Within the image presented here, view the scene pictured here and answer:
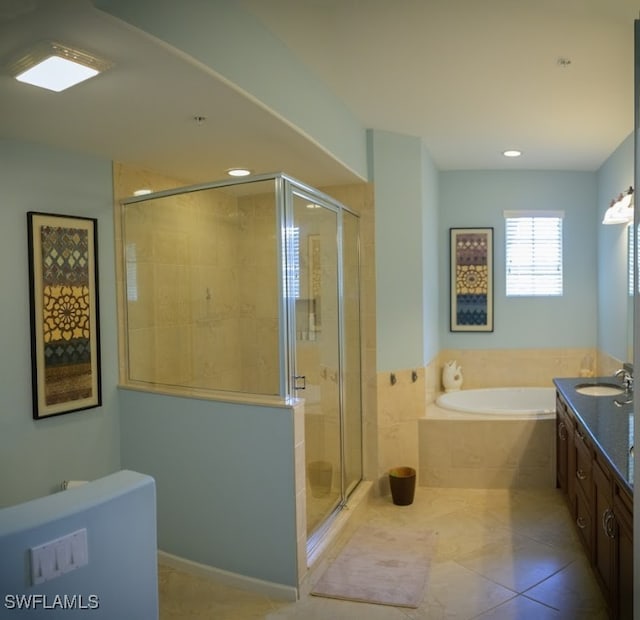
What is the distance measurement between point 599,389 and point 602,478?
141 cm

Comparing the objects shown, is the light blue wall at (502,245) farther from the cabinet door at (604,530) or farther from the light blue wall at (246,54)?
the cabinet door at (604,530)

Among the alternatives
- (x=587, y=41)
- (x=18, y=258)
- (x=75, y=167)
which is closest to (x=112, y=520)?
(x=18, y=258)

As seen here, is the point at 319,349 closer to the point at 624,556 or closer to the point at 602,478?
the point at 602,478

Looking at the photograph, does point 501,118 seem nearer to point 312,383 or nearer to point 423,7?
point 423,7

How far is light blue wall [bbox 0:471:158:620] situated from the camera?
1297mm

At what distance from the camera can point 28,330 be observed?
2588 mm

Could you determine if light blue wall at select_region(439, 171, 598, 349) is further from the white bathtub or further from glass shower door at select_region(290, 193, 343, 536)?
glass shower door at select_region(290, 193, 343, 536)

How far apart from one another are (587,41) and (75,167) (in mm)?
2495

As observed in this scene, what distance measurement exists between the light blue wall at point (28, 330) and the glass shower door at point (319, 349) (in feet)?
3.42

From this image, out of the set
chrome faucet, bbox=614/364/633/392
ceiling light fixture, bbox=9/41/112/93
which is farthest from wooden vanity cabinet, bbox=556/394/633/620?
ceiling light fixture, bbox=9/41/112/93

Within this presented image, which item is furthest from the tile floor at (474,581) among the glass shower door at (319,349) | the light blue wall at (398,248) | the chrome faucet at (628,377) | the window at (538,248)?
the window at (538,248)

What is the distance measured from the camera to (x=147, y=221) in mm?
3154

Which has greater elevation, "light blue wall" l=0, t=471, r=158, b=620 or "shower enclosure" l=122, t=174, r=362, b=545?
"shower enclosure" l=122, t=174, r=362, b=545

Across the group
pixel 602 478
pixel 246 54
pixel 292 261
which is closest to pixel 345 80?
pixel 246 54
